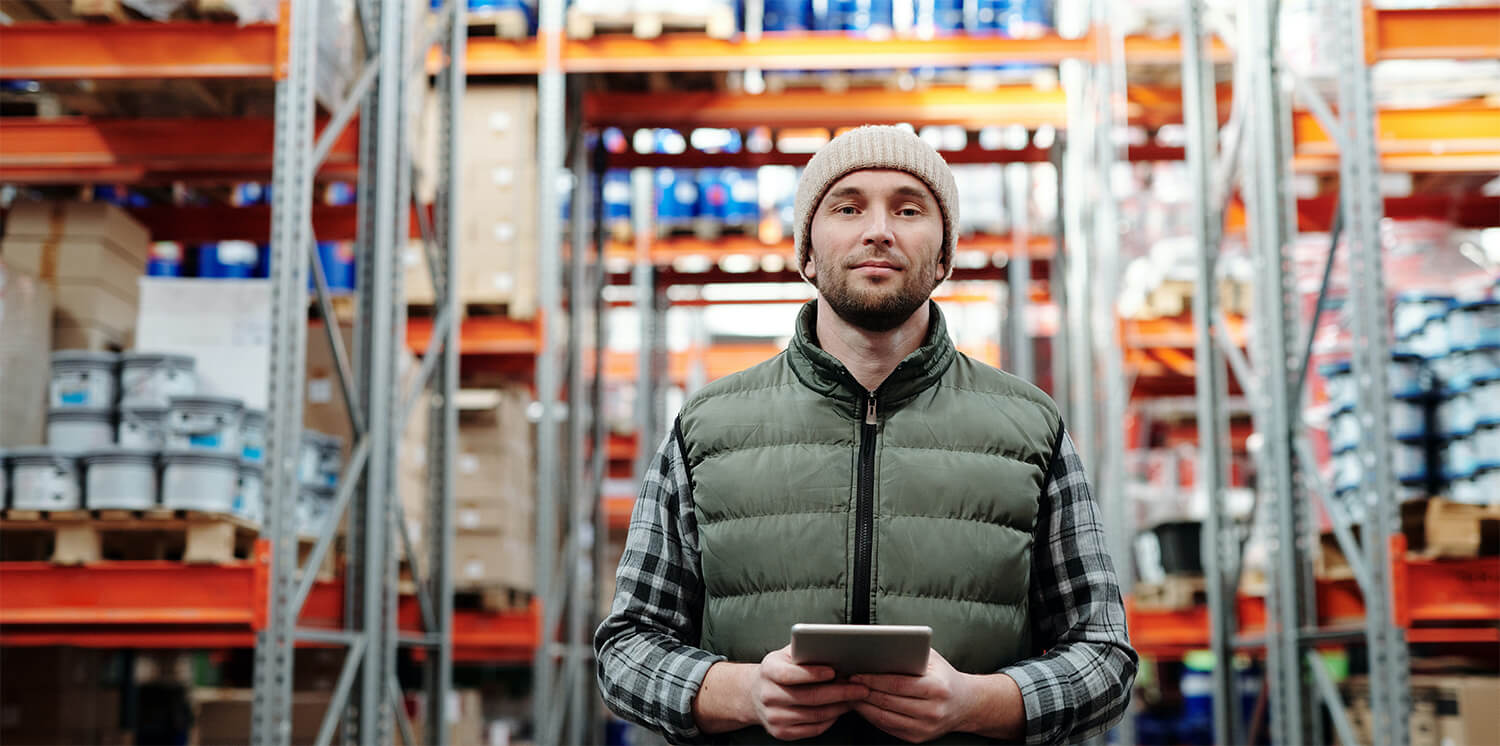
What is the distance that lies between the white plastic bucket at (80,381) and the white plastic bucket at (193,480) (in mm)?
355

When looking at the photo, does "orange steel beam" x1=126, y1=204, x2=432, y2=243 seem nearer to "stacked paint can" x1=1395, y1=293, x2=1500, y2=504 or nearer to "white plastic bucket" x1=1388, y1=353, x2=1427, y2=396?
"white plastic bucket" x1=1388, y1=353, x2=1427, y2=396

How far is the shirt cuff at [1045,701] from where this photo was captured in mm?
1985

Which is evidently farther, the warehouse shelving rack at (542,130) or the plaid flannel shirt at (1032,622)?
the warehouse shelving rack at (542,130)

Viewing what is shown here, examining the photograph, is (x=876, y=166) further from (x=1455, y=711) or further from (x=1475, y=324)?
(x=1455, y=711)

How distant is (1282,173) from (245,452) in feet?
13.4

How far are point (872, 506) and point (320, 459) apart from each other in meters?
4.17

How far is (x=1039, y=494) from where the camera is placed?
2.13 m

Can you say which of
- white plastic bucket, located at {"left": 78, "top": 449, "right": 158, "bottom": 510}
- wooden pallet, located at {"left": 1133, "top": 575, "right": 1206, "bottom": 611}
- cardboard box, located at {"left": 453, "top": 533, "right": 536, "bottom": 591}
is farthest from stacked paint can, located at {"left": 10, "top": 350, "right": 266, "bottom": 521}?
wooden pallet, located at {"left": 1133, "top": 575, "right": 1206, "bottom": 611}

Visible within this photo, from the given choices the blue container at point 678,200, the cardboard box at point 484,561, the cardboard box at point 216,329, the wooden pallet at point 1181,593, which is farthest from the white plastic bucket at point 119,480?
the blue container at point 678,200

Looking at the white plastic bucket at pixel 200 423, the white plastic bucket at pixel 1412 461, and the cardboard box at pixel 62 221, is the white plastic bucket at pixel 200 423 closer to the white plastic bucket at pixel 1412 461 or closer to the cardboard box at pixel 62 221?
the cardboard box at pixel 62 221

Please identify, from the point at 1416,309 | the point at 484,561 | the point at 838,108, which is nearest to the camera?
the point at 1416,309

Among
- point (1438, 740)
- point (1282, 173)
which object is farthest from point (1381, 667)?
point (1282, 173)

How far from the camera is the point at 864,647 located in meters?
1.82

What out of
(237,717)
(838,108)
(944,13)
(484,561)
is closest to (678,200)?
(944,13)
